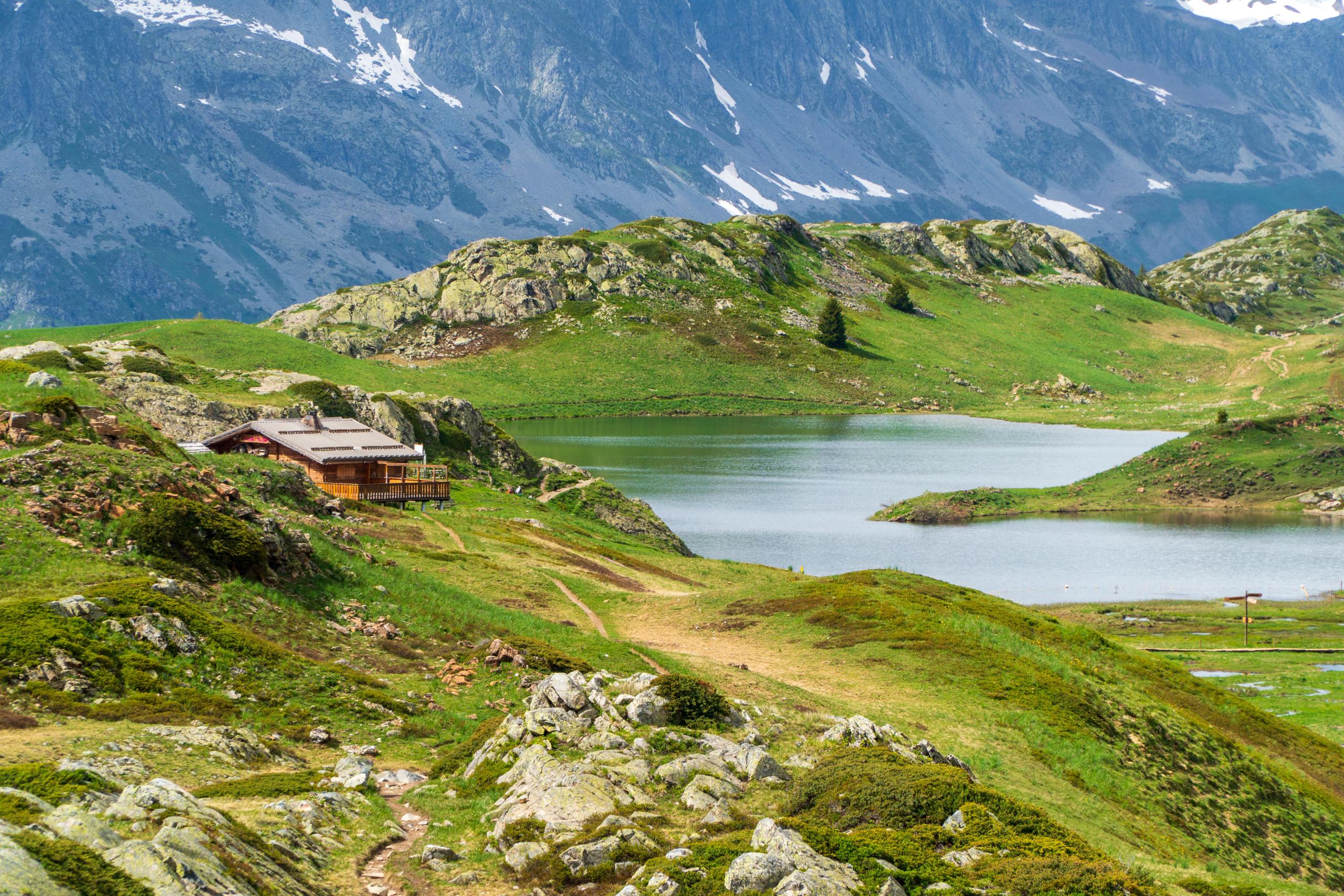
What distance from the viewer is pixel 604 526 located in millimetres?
79375

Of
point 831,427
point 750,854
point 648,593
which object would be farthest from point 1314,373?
point 750,854

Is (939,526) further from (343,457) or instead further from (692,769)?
(692,769)

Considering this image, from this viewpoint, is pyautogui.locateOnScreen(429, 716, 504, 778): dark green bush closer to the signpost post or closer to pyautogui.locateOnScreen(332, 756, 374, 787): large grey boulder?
pyautogui.locateOnScreen(332, 756, 374, 787): large grey boulder

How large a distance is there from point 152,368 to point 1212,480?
334ft

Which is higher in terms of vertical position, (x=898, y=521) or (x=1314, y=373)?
(x=1314, y=373)

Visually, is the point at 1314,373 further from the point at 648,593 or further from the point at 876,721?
the point at 876,721

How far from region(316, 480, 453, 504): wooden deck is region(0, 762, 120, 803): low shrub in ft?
148

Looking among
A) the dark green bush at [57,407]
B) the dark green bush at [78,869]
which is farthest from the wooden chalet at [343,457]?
the dark green bush at [78,869]

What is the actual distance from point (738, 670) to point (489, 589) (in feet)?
42.5

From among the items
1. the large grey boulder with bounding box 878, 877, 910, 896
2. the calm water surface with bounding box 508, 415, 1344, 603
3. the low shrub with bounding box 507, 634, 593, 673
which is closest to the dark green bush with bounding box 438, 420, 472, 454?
the calm water surface with bounding box 508, 415, 1344, 603

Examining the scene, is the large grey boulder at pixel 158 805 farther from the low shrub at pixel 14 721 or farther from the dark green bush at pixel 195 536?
the dark green bush at pixel 195 536

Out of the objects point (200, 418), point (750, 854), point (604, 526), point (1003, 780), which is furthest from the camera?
point (604, 526)

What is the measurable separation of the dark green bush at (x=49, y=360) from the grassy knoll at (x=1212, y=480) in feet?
240

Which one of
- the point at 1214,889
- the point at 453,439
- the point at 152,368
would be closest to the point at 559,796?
the point at 1214,889
